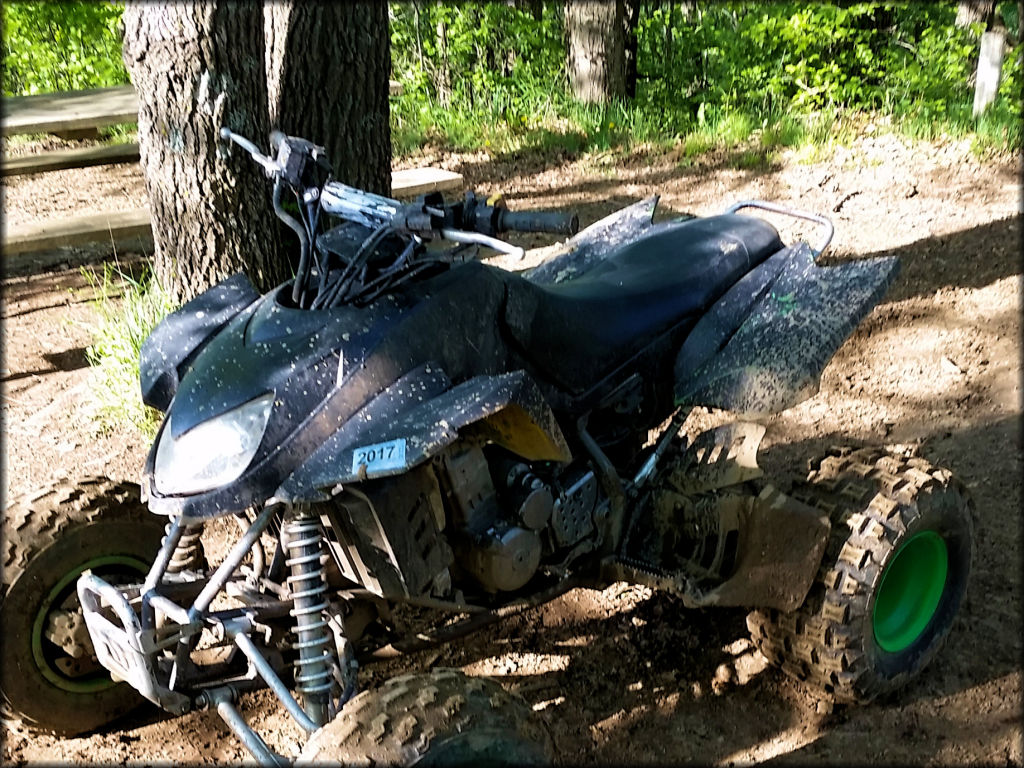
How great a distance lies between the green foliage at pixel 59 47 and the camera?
11711mm

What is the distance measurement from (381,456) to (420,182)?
4256 mm

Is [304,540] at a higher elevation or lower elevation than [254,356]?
lower

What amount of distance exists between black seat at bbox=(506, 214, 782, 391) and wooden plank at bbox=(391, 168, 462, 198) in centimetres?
272

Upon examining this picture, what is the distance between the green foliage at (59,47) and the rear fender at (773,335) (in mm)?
10536

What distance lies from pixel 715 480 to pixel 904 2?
796 centimetres

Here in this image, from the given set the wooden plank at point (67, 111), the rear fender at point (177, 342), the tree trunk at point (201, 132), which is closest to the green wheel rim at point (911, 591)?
the rear fender at point (177, 342)

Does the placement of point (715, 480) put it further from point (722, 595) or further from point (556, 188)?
point (556, 188)

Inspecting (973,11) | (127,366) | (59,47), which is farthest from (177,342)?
(59,47)

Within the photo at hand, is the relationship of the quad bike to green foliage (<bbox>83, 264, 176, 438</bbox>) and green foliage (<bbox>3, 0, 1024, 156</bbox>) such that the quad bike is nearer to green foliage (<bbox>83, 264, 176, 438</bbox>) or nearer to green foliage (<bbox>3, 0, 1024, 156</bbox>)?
green foliage (<bbox>83, 264, 176, 438</bbox>)

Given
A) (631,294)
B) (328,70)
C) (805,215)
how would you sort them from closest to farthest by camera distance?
(631,294)
(805,215)
(328,70)

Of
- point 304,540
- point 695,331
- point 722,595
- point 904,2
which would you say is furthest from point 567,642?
point 904,2

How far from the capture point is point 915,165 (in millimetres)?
6926

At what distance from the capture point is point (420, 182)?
612 cm

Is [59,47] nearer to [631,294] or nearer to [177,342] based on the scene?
[177,342]
